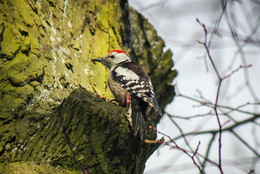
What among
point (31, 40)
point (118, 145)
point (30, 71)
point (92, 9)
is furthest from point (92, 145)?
point (92, 9)

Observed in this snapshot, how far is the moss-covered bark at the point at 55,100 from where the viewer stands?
199 cm

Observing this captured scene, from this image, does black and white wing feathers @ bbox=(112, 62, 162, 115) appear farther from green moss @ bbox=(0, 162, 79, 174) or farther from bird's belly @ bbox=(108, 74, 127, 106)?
green moss @ bbox=(0, 162, 79, 174)

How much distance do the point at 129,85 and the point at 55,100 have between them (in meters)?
1.06

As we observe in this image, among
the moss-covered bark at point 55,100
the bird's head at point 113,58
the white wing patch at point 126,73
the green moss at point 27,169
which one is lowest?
the green moss at point 27,169

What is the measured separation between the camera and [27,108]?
2227 millimetres

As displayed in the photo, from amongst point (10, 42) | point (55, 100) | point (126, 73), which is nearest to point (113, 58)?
point (126, 73)

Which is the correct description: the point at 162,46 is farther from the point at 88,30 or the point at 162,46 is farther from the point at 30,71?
the point at 30,71

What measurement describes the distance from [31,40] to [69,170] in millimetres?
1166

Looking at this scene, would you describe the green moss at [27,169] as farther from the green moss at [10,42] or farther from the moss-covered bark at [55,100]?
the green moss at [10,42]

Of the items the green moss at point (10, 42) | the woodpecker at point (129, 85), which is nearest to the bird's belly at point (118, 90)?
the woodpecker at point (129, 85)

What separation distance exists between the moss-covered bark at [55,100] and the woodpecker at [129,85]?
20cm

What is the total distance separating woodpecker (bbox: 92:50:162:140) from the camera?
2.98m

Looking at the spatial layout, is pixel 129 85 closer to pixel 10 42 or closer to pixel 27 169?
pixel 10 42

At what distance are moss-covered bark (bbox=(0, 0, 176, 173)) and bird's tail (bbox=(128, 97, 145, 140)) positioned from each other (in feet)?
0.21
